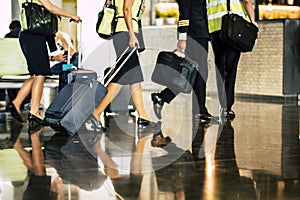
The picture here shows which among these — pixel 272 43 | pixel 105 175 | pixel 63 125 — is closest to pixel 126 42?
pixel 63 125

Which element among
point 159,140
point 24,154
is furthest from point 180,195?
point 159,140

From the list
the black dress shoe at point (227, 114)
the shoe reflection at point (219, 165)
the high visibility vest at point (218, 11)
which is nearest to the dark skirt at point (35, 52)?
the shoe reflection at point (219, 165)

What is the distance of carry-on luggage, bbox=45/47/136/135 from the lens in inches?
200

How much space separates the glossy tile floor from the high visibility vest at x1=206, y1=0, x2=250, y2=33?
0.94m

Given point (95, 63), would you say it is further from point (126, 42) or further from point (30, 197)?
point (30, 197)

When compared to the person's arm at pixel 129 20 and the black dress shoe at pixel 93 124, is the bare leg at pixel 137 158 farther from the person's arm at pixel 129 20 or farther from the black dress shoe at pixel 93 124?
the person's arm at pixel 129 20

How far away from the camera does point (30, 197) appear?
9.43 ft

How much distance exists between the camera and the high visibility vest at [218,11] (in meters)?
6.14

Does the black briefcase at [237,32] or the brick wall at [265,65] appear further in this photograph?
the brick wall at [265,65]

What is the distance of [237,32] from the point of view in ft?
19.8

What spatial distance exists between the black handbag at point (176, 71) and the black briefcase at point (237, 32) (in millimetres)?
408

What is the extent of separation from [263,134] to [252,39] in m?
1.24

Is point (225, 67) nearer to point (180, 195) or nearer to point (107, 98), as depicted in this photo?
point (107, 98)

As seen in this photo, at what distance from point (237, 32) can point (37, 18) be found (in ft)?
6.01
